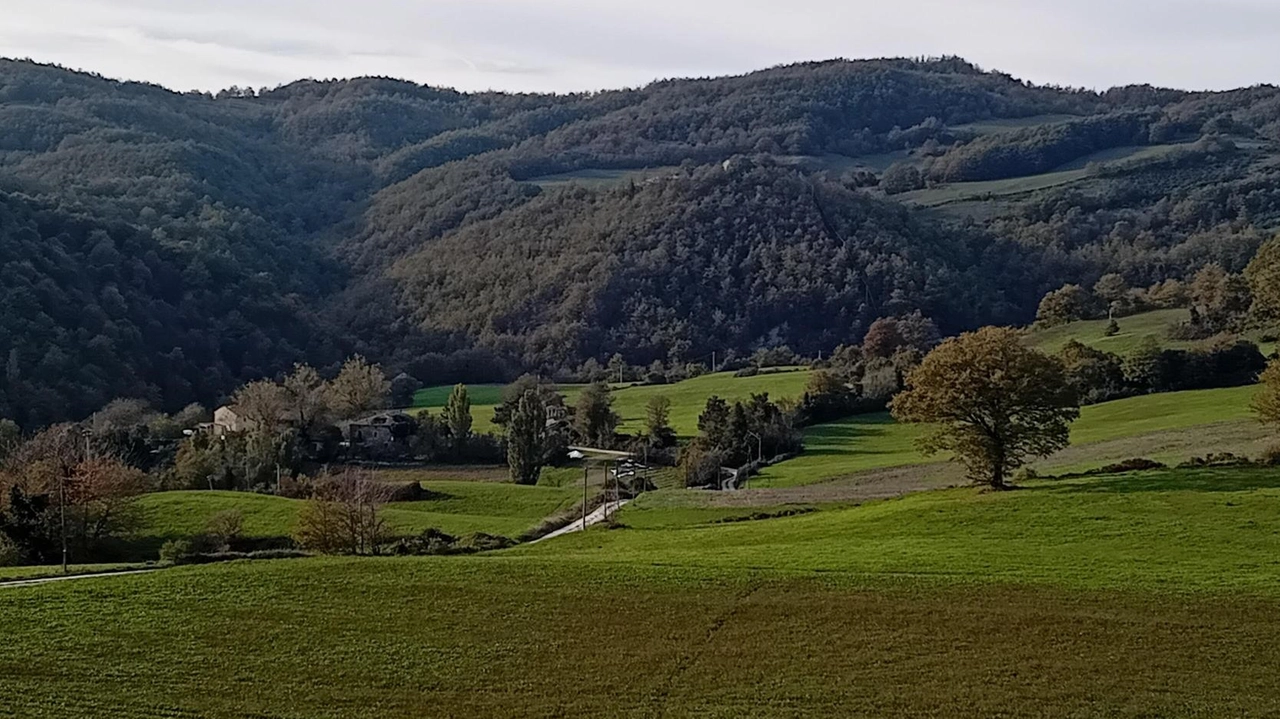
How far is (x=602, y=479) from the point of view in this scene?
72.5m

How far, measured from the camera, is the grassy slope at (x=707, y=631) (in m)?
22.7

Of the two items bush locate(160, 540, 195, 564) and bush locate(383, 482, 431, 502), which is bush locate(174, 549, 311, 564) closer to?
bush locate(160, 540, 195, 564)

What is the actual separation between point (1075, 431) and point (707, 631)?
45.3m

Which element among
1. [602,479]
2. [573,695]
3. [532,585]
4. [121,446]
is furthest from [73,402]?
[573,695]

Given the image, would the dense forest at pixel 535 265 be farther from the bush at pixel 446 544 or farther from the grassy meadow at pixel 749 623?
the grassy meadow at pixel 749 623

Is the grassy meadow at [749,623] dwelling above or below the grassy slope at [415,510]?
above

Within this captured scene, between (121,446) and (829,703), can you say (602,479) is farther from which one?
(829,703)

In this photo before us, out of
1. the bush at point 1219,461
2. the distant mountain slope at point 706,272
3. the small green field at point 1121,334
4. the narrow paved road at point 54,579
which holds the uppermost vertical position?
the distant mountain slope at point 706,272

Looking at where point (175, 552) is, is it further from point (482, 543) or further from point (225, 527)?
point (482, 543)

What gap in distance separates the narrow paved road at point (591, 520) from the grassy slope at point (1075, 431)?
28.6 ft

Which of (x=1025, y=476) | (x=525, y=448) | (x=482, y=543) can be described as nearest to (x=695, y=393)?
(x=525, y=448)

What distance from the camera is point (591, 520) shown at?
181ft

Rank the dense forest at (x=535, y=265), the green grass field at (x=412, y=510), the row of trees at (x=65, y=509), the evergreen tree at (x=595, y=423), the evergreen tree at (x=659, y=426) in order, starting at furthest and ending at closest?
the dense forest at (x=535, y=265) → the evergreen tree at (x=595, y=423) → the evergreen tree at (x=659, y=426) → the green grass field at (x=412, y=510) → the row of trees at (x=65, y=509)

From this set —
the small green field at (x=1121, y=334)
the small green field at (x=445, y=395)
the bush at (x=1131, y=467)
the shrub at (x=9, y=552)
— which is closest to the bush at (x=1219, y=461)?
the bush at (x=1131, y=467)
